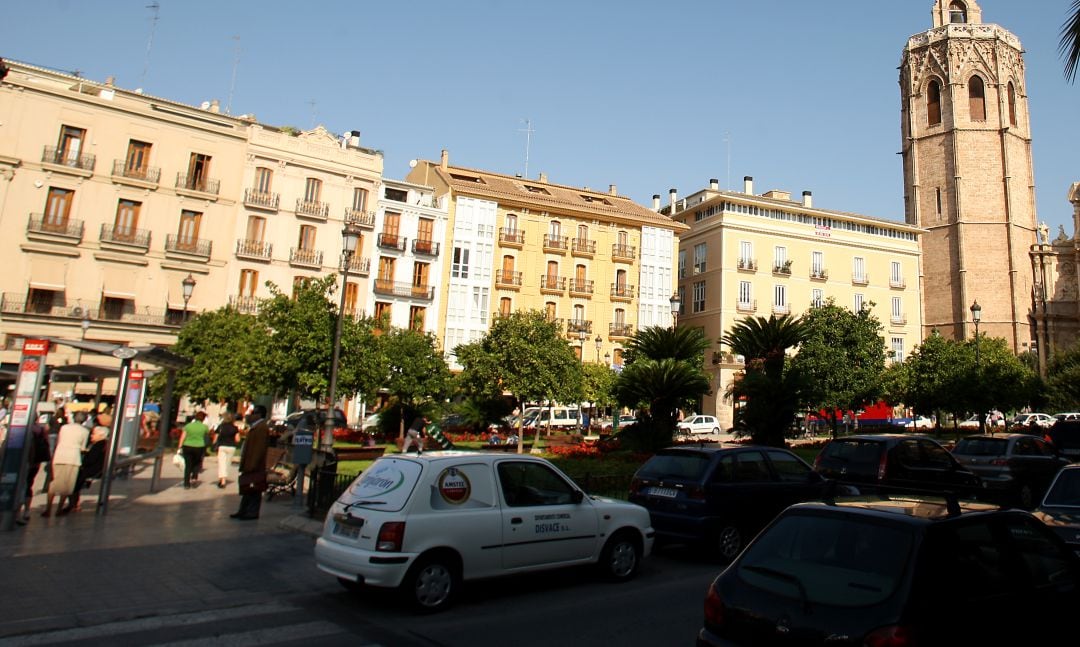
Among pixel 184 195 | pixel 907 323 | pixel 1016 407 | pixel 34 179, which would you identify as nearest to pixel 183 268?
pixel 184 195

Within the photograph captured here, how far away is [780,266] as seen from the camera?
173 ft

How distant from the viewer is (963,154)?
223ft

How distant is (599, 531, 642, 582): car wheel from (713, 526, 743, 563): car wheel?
4.22ft

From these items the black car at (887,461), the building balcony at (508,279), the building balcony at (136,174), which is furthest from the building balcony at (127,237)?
the black car at (887,461)

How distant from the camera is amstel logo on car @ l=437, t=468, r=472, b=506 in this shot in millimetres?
6910

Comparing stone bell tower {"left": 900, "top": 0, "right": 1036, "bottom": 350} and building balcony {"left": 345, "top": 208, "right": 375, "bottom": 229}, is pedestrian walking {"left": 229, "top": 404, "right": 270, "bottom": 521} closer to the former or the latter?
building balcony {"left": 345, "top": 208, "right": 375, "bottom": 229}

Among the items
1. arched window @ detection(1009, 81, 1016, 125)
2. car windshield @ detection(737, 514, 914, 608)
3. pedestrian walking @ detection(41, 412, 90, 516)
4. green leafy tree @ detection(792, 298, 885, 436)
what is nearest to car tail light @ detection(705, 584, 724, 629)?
car windshield @ detection(737, 514, 914, 608)

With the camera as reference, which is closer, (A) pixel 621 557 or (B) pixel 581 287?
(A) pixel 621 557

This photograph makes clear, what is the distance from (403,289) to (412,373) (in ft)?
55.0

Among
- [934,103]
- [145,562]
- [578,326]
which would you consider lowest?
[145,562]

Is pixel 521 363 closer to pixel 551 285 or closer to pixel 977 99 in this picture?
pixel 551 285

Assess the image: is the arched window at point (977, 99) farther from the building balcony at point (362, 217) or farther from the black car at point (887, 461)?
the black car at point (887, 461)

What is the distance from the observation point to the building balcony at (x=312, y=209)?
135 ft

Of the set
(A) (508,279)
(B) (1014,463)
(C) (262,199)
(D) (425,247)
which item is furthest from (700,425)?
(C) (262,199)
